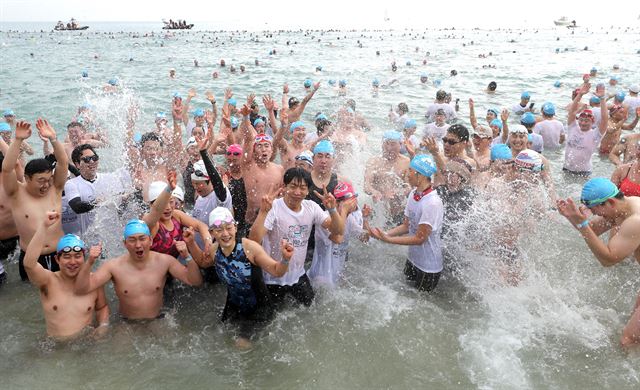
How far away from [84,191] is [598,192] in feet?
18.9

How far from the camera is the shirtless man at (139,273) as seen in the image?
14.5ft

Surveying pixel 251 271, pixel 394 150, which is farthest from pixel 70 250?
pixel 394 150

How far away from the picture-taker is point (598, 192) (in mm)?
4031

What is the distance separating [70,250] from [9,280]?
2.67 metres

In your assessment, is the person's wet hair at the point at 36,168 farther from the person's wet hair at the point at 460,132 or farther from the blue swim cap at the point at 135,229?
the person's wet hair at the point at 460,132

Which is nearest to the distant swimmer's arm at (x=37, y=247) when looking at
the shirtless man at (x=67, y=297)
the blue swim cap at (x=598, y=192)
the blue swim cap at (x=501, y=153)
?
the shirtless man at (x=67, y=297)

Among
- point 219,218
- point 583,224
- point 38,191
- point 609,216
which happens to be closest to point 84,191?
point 38,191

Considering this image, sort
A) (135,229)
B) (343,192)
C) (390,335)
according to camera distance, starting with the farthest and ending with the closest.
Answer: (390,335) < (343,192) < (135,229)

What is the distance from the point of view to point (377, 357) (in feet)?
15.7

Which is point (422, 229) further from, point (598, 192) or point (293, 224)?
point (598, 192)

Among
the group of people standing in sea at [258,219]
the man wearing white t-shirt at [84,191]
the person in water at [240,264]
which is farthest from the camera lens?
the man wearing white t-shirt at [84,191]

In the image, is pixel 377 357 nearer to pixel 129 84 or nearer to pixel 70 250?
pixel 70 250

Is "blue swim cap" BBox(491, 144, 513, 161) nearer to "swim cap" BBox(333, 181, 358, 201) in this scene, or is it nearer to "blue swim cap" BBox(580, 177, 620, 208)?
"blue swim cap" BBox(580, 177, 620, 208)

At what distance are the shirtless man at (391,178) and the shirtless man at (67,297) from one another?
384cm
